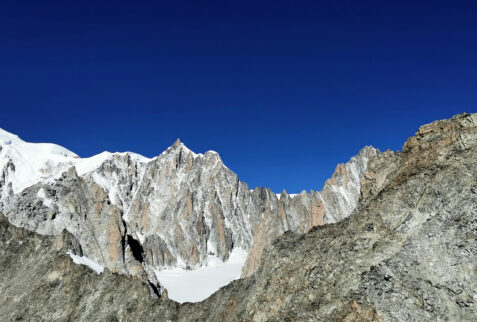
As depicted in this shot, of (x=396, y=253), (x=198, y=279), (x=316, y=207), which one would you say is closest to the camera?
(x=396, y=253)

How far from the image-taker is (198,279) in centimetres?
15575

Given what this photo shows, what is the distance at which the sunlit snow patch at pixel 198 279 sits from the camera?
11850 centimetres

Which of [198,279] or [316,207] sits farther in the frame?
[198,279]

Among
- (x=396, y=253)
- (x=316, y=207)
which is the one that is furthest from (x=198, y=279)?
(x=396, y=253)

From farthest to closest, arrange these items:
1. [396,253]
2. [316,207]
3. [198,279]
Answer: [198,279] → [316,207] → [396,253]

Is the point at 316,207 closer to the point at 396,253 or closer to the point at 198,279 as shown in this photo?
the point at 198,279

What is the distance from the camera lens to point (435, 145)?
68.4 feet

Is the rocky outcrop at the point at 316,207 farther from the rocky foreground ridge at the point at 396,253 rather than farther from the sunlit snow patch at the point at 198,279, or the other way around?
the rocky foreground ridge at the point at 396,253

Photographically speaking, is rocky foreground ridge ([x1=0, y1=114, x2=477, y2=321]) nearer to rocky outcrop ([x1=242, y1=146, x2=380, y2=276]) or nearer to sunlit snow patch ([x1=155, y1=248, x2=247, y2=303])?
rocky outcrop ([x1=242, y1=146, x2=380, y2=276])

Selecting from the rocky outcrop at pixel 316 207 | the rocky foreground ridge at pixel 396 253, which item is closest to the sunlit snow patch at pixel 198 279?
the rocky outcrop at pixel 316 207

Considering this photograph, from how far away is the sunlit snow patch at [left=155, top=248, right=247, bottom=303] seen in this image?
11850 centimetres

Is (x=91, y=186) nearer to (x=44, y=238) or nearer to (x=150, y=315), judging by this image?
(x=44, y=238)

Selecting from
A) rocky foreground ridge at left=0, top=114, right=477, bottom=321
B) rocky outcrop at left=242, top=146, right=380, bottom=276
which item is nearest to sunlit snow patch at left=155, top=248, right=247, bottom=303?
rocky outcrop at left=242, top=146, right=380, bottom=276

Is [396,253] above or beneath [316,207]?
beneath
